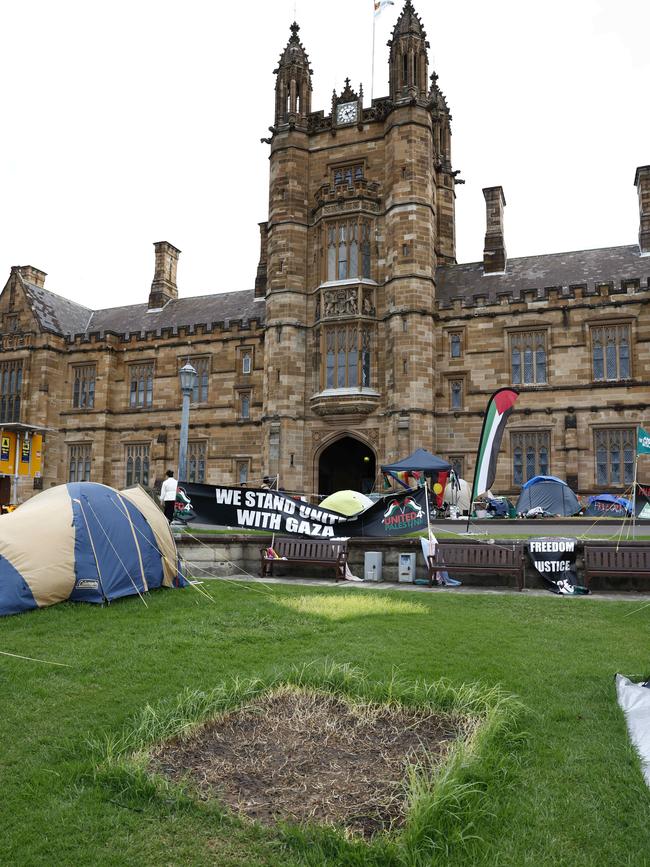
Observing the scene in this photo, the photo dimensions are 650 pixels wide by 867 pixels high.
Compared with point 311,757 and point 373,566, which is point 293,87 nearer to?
point 373,566

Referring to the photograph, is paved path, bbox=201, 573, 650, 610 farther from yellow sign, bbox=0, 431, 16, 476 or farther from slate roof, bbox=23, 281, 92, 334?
slate roof, bbox=23, 281, 92, 334

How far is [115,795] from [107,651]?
3.43m

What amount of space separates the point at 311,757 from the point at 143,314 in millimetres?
36527

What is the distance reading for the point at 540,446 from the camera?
27250 millimetres

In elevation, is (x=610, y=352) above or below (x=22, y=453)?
above

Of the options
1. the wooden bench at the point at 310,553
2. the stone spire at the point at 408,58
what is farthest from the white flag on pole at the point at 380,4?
the wooden bench at the point at 310,553

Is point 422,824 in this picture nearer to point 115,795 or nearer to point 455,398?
point 115,795

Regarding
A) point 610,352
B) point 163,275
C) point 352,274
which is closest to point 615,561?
point 610,352

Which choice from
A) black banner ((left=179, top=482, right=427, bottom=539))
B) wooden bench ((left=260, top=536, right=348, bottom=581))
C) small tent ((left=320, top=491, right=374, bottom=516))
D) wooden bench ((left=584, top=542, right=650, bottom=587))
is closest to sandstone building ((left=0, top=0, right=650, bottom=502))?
small tent ((left=320, top=491, right=374, bottom=516))

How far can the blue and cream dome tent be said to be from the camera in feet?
31.7

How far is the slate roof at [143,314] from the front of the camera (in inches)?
1404

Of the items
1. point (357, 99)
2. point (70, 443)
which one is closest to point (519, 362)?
point (357, 99)

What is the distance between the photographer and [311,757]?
498cm

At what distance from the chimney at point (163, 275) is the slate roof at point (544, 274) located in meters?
15.6
